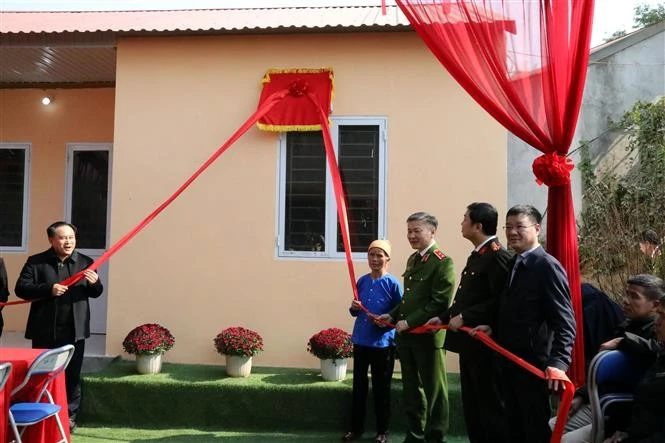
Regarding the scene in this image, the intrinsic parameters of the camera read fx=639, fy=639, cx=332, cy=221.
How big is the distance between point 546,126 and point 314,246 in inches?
108

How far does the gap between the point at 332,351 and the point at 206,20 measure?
10.3 feet

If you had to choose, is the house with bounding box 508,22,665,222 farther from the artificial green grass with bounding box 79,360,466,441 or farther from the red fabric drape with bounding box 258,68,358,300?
the artificial green grass with bounding box 79,360,466,441

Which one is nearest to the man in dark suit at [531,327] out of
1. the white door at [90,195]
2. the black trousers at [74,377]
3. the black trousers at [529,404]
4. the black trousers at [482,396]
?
the black trousers at [529,404]

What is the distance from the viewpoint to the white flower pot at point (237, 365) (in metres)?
5.04

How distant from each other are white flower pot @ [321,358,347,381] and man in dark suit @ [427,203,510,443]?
53.4 inches

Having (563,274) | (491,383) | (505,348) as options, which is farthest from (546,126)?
(491,383)

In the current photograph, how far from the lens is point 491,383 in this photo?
11.8ft

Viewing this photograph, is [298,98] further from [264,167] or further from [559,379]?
[559,379]

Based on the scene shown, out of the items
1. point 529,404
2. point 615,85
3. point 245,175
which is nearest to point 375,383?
point 529,404

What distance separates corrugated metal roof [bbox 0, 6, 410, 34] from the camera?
538cm

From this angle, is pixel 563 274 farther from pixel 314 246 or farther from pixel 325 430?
pixel 314 246

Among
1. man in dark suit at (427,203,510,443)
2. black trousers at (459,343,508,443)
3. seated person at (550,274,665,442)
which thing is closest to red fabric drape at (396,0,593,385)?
seated person at (550,274,665,442)

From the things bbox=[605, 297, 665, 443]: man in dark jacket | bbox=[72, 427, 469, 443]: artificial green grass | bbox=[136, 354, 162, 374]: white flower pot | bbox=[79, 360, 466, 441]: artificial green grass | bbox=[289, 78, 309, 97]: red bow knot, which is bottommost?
bbox=[72, 427, 469, 443]: artificial green grass

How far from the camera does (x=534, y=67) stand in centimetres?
317
